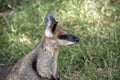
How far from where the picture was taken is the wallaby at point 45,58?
17.0 feet

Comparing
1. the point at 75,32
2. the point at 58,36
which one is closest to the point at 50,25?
the point at 58,36

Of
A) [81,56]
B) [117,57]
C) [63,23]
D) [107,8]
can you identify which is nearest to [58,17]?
[63,23]

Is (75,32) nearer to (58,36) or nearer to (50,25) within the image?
(58,36)

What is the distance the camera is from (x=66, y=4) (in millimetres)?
7340

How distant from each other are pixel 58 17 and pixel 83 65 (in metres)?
1.32

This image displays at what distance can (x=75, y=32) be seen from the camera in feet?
22.3

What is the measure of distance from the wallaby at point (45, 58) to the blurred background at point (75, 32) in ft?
1.92

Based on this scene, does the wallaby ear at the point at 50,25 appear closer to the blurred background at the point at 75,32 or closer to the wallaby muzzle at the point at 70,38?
the wallaby muzzle at the point at 70,38

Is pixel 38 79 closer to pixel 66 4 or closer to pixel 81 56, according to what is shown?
pixel 81 56

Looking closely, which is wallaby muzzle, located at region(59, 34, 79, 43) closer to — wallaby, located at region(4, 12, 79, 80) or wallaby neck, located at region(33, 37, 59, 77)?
wallaby, located at region(4, 12, 79, 80)

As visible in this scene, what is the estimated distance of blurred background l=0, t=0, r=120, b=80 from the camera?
596cm

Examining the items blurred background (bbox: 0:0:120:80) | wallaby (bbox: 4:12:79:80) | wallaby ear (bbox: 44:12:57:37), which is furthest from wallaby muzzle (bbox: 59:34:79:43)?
blurred background (bbox: 0:0:120:80)

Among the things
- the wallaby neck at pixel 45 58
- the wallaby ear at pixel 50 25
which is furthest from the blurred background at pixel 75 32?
the wallaby ear at pixel 50 25

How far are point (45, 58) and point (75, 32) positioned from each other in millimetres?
1594
